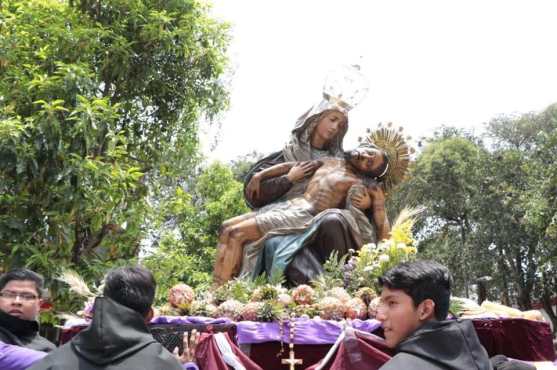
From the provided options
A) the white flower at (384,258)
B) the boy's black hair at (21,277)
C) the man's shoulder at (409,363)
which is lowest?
the boy's black hair at (21,277)

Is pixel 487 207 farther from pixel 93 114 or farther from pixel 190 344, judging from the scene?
pixel 190 344

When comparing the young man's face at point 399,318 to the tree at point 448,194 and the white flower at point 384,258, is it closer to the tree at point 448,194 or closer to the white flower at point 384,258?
the white flower at point 384,258

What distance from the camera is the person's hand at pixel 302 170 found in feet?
24.3

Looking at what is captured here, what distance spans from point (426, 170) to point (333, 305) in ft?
68.2

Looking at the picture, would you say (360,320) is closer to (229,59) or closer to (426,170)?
(229,59)

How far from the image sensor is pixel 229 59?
12945 mm


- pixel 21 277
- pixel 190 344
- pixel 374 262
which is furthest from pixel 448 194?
pixel 21 277

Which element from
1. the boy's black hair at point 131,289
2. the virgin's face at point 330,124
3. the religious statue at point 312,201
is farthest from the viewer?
the virgin's face at point 330,124

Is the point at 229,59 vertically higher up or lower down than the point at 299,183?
higher up

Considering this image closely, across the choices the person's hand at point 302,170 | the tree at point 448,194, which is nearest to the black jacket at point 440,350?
the person's hand at point 302,170

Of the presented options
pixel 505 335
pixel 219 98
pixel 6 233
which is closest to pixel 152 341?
pixel 505 335

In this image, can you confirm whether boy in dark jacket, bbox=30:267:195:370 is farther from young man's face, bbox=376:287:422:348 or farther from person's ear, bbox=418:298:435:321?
person's ear, bbox=418:298:435:321

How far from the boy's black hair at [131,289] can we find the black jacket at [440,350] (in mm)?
1000

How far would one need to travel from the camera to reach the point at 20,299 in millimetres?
3453
